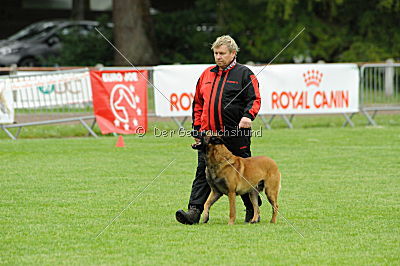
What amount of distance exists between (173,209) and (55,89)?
8.09 meters

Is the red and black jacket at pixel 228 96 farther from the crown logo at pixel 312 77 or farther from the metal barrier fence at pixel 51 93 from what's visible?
the crown logo at pixel 312 77

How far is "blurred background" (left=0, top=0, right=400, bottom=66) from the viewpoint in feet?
89.0

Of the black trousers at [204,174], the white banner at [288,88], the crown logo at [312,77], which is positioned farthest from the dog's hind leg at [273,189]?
the crown logo at [312,77]

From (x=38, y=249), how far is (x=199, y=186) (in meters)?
1.93

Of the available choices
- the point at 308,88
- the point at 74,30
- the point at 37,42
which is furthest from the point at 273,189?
the point at 74,30

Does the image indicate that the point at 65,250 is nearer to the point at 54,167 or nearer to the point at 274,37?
the point at 54,167

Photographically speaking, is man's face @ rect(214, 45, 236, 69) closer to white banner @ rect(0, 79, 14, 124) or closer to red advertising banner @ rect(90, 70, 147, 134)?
red advertising banner @ rect(90, 70, 147, 134)

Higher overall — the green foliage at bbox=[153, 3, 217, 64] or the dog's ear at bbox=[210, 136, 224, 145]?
the green foliage at bbox=[153, 3, 217, 64]

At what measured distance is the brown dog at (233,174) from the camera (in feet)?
24.0

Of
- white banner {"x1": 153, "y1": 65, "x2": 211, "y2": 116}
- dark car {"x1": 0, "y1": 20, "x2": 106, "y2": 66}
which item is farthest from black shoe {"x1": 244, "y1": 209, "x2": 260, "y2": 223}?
dark car {"x1": 0, "y1": 20, "x2": 106, "y2": 66}

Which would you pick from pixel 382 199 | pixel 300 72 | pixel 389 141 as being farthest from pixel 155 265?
pixel 300 72

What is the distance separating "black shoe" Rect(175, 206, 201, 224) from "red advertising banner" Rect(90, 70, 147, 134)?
322 inches

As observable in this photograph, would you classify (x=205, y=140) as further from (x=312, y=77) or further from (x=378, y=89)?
(x=378, y=89)

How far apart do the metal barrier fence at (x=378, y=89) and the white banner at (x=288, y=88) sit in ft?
2.55
